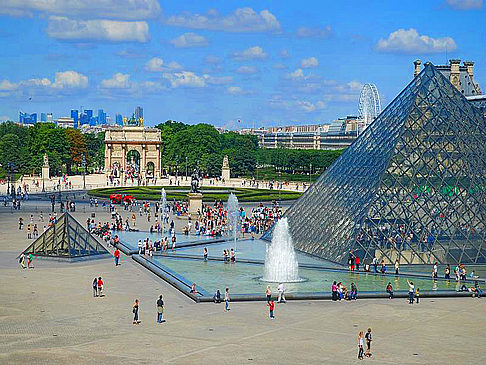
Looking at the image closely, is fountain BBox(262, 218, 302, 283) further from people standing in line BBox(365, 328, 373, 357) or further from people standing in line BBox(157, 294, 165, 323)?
people standing in line BBox(365, 328, 373, 357)

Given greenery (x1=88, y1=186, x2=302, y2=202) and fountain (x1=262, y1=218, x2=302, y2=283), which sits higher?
greenery (x1=88, y1=186, x2=302, y2=202)

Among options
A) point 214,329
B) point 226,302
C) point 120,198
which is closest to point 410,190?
point 226,302

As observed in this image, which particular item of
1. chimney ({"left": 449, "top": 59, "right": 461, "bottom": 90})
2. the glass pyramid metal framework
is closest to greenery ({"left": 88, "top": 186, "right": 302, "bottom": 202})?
chimney ({"left": 449, "top": 59, "right": 461, "bottom": 90})

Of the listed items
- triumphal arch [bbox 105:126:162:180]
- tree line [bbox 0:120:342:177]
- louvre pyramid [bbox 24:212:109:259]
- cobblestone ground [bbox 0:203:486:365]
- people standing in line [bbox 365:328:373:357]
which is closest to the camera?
cobblestone ground [bbox 0:203:486:365]

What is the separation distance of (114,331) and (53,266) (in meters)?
13.7

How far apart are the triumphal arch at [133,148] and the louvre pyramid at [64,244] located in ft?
301

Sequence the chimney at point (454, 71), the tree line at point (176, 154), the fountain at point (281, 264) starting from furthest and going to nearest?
1. the tree line at point (176, 154)
2. the chimney at point (454, 71)
3. the fountain at point (281, 264)

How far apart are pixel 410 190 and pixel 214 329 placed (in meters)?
15.9

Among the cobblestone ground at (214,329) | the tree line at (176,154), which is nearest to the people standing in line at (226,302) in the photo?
the cobblestone ground at (214,329)

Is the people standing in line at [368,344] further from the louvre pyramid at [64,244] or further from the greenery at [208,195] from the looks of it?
the greenery at [208,195]

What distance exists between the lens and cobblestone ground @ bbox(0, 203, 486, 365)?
21.3 metres

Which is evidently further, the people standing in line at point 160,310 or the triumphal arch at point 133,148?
the triumphal arch at point 133,148

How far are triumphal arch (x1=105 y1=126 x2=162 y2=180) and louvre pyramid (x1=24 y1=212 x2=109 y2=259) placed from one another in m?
91.8

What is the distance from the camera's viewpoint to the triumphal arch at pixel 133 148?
134 m
